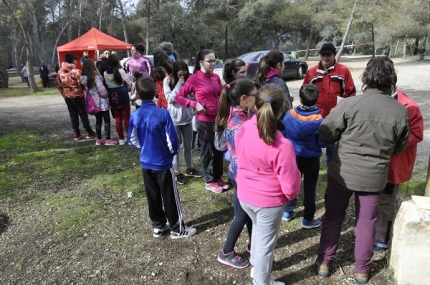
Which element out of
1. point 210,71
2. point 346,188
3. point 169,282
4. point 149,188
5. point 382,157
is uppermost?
point 210,71

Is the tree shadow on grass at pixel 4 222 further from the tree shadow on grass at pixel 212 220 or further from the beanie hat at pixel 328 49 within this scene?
the beanie hat at pixel 328 49

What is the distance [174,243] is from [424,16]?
27.9 m

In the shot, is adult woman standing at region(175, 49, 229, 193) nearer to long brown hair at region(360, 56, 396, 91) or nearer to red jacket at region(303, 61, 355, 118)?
red jacket at region(303, 61, 355, 118)

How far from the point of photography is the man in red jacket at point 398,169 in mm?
2586

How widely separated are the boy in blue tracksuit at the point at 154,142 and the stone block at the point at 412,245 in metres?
1.89

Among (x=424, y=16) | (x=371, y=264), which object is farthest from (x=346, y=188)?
(x=424, y=16)

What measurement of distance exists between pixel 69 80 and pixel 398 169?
546 cm

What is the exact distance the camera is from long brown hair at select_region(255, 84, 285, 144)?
206 centimetres

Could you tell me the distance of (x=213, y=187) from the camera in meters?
4.25

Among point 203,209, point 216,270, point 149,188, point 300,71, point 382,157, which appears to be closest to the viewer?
point 382,157

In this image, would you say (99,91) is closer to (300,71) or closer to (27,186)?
(27,186)

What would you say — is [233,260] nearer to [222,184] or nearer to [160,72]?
[222,184]

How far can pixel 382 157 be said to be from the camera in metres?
2.35

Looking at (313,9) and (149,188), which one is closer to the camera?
(149,188)
